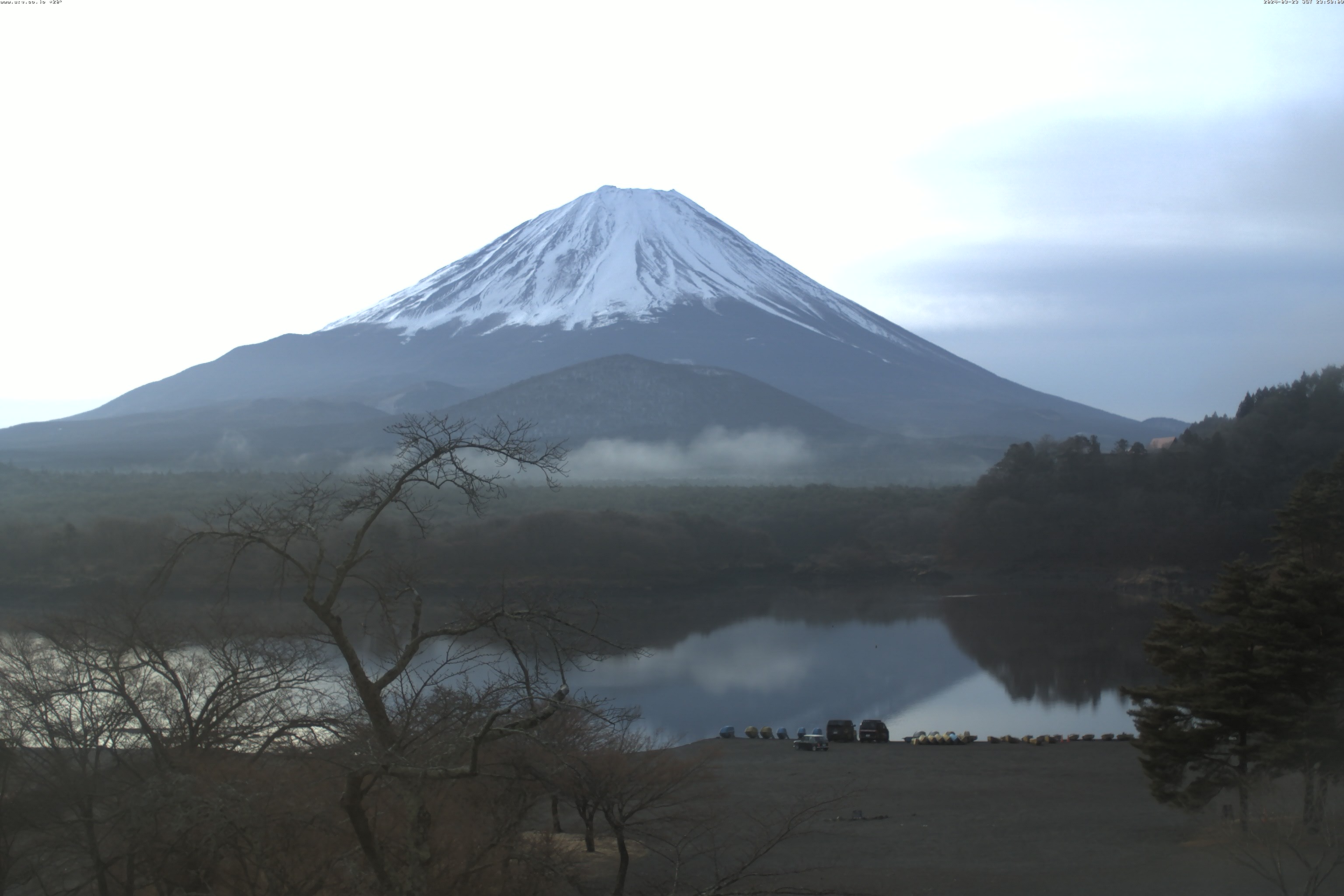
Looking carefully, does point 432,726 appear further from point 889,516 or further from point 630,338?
point 630,338

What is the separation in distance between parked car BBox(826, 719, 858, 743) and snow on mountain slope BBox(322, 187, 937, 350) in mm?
90041

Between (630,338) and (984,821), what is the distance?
9133cm

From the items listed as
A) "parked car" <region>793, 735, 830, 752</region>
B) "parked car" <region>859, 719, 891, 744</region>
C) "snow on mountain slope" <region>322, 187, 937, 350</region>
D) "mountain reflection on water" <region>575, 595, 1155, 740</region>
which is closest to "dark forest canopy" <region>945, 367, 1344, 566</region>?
"mountain reflection on water" <region>575, 595, 1155, 740</region>

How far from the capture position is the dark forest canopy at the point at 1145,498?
4269cm

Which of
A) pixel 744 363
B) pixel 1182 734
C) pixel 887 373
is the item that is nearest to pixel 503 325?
pixel 744 363

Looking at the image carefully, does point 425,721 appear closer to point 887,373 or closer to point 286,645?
point 286,645

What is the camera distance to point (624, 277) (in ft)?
365

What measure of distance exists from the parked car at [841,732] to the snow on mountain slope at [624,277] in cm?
9004

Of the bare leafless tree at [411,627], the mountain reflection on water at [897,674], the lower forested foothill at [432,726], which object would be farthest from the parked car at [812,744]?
the bare leafless tree at [411,627]

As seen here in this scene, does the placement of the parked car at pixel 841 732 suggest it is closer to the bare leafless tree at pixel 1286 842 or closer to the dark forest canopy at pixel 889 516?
the bare leafless tree at pixel 1286 842

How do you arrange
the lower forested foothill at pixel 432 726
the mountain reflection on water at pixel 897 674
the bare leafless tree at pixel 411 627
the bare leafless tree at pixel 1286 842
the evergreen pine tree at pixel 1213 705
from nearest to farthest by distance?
the bare leafless tree at pixel 411 627
the lower forested foothill at pixel 432 726
the bare leafless tree at pixel 1286 842
the evergreen pine tree at pixel 1213 705
the mountain reflection on water at pixel 897 674

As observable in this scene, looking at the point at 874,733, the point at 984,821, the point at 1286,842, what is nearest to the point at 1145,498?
the point at 874,733

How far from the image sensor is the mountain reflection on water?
765 inches

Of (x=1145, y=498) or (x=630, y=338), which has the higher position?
(x=630, y=338)
